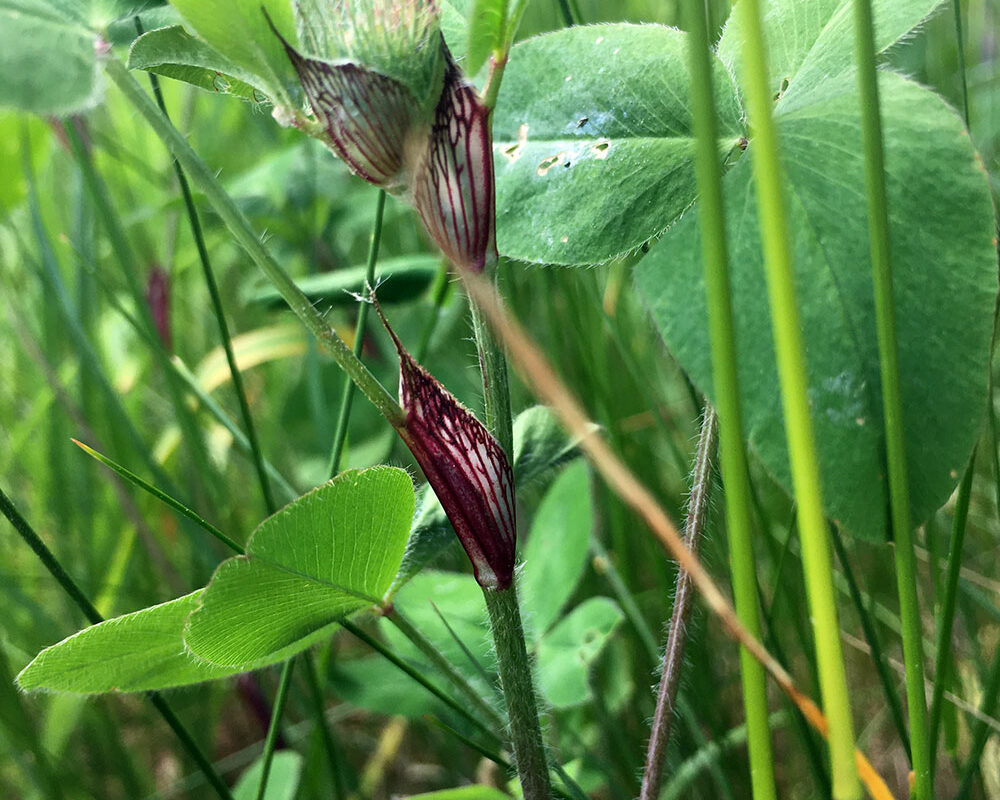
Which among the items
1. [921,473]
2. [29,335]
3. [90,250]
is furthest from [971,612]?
[90,250]

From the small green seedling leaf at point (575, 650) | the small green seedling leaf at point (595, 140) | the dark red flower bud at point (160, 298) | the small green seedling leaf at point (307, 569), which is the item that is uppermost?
the small green seedling leaf at point (595, 140)

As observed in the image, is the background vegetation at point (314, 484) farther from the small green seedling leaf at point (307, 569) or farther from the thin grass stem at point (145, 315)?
the small green seedling leaf at point (307, 569)

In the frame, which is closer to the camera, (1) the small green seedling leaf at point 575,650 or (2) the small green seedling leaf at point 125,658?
(2) the small green seedling leaf at point 125,658

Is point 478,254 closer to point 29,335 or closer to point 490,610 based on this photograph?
point 490,610

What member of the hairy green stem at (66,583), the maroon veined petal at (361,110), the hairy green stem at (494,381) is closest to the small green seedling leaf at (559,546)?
the hairy green stem at (66,583)

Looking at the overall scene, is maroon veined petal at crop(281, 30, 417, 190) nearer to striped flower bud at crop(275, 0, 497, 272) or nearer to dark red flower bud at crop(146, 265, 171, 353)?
striped flower bud at crop(275, 0, 497, 272)

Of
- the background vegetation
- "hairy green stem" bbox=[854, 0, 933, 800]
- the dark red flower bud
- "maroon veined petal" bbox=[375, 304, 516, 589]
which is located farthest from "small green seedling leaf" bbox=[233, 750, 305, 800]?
the dark red flower bud
